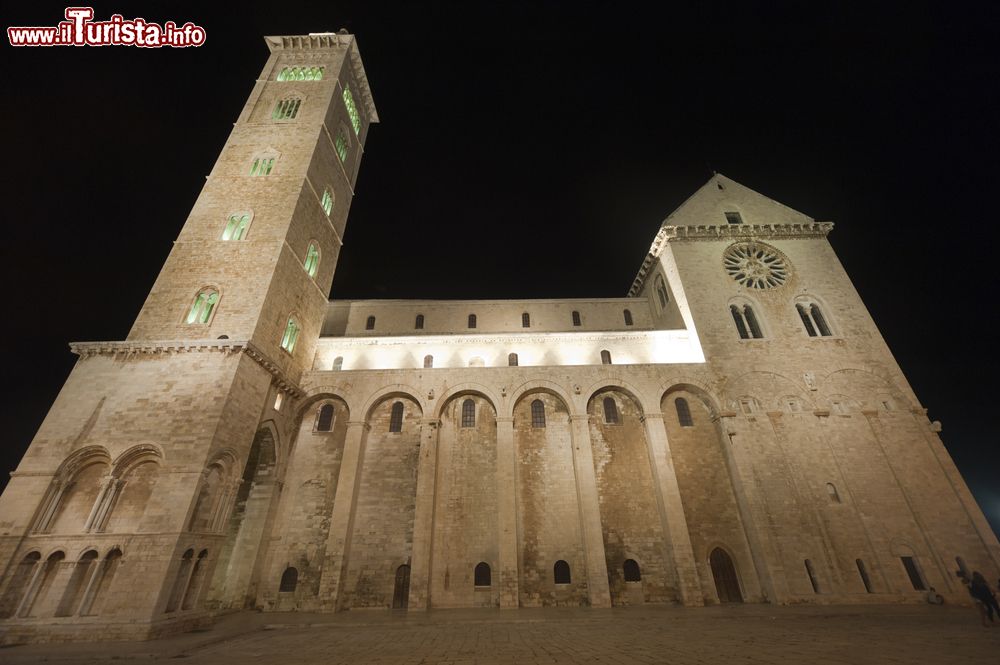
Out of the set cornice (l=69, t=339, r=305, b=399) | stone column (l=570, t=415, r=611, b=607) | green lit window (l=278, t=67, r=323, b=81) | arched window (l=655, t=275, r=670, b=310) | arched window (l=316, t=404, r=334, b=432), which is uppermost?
green lit window (l=278, t=67, r=323, b=81)

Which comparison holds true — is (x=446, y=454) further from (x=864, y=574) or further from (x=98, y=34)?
(x=98, y=34)

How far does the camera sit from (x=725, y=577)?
615 inches

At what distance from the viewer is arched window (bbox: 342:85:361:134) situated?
25.7 meters

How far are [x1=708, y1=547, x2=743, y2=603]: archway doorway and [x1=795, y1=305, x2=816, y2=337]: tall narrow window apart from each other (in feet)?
38.7

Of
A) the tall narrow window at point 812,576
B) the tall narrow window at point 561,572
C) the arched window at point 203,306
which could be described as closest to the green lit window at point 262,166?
the arched window at point 203,306

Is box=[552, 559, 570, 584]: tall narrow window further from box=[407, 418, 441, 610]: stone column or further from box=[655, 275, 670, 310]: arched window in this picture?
box=[655, 275, 670, 310]: arched window

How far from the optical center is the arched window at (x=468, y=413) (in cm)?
1862

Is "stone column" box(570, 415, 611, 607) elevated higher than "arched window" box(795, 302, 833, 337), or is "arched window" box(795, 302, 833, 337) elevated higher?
"arched window" box(795, 302, 833, 337)

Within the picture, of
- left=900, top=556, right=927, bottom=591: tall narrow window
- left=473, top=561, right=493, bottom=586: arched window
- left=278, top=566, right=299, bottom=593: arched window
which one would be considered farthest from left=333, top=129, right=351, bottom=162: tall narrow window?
left=900, top=556, right=927, bottom=591: tall narrow window

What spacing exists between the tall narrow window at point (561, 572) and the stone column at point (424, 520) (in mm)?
4997

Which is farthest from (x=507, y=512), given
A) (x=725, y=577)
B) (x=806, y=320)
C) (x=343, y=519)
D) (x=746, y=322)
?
(x=806, y=320)

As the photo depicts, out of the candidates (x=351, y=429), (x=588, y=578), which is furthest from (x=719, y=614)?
(x=351, y=429)

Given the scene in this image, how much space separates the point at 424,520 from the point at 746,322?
18179mm

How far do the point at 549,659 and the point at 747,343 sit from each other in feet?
57.0
